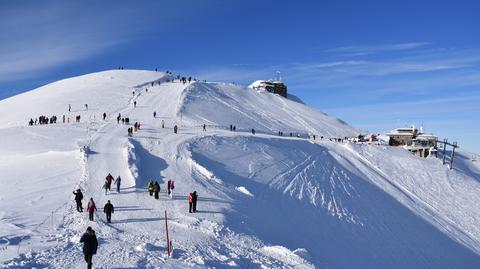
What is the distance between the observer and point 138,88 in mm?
79250

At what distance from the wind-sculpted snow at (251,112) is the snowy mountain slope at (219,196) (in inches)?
23.7

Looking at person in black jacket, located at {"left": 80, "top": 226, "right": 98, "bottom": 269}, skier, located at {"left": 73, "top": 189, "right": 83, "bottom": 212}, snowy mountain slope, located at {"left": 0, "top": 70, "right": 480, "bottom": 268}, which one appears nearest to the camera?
person in black jacket, located at {"left": 80, "top": 226, "right": 98, "bottom": 269}

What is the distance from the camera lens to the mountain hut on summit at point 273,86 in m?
104

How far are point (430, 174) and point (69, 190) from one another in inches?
1728

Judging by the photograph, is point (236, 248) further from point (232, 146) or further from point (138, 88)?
point (138, 88)

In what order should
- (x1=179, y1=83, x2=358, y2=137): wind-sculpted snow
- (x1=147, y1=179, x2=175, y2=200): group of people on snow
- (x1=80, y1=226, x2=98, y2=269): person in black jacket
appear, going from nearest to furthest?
(x1=80, y1=226, x2=98, y2=269): person in black jacket
(x1=147, y1=179, x2=175, y2=200): group of people on snow
(x1=179, y1=83, x2=358, y2=137): wind-sculpted snow

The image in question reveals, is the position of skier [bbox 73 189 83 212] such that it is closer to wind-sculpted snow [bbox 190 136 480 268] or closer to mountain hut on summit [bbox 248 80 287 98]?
wind-sculpted snow [bbox 190 136 480 268]

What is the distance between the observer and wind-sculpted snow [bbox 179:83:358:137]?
2525 inches

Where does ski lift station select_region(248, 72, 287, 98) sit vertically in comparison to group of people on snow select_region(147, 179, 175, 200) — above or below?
above

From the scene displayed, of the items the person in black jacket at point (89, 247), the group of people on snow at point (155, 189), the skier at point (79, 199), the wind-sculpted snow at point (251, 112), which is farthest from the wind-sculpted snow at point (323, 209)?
the wind-sculpted snow at point (251, 112)

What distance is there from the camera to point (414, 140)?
65.6 m

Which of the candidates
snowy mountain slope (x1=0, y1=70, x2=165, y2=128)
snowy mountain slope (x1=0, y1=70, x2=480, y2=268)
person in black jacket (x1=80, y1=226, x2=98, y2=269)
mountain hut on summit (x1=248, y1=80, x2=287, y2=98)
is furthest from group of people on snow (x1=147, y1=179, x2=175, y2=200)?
mountain hut on summit (x1=248, y1=80, x2=287, y2=98)

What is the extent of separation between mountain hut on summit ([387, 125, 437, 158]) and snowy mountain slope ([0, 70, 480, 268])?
3.66 m

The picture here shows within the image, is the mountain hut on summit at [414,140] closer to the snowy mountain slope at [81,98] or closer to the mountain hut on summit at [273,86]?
Result: the mountain hut on summit at [273,86]
